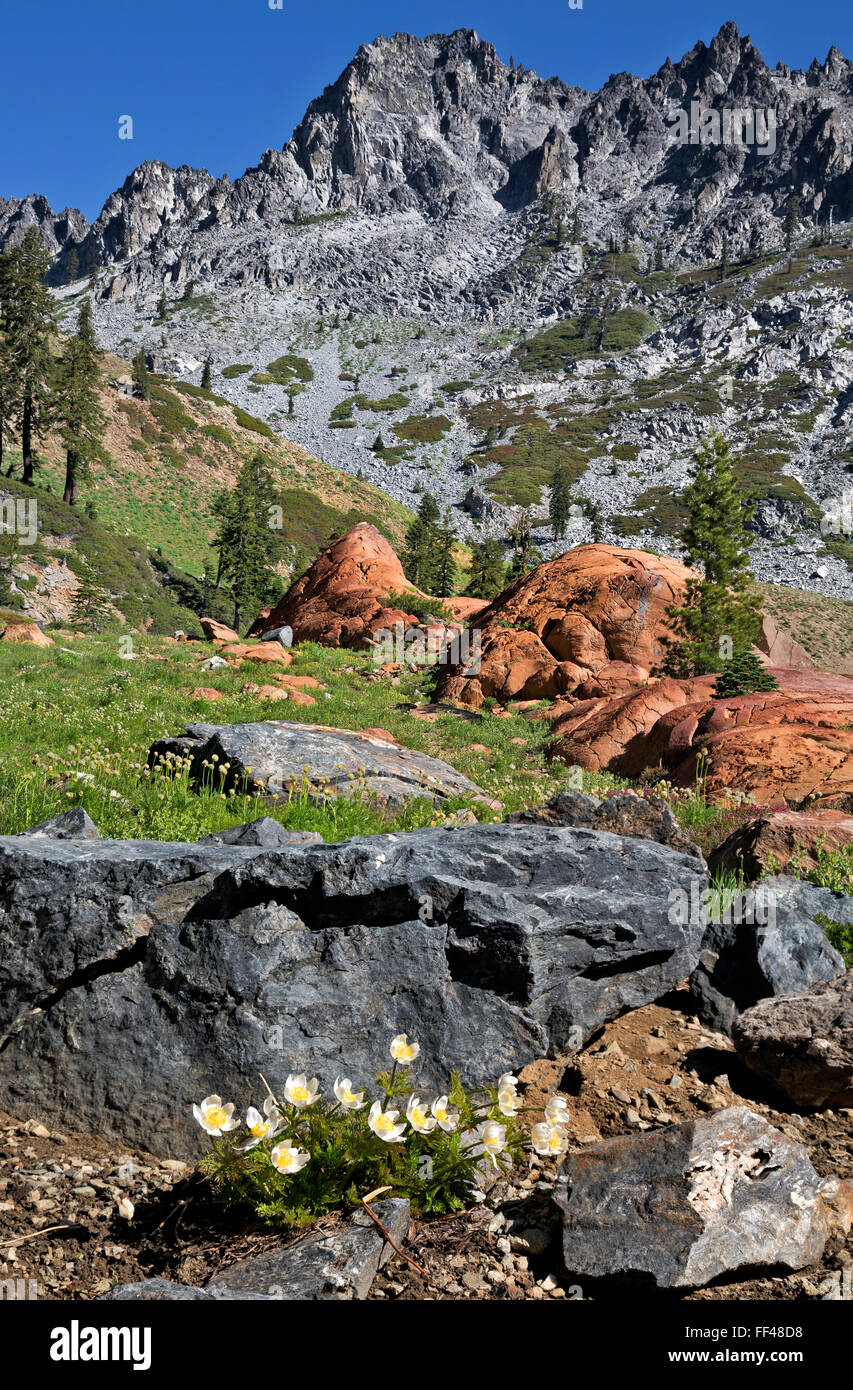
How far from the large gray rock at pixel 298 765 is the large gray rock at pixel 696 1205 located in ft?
15.9

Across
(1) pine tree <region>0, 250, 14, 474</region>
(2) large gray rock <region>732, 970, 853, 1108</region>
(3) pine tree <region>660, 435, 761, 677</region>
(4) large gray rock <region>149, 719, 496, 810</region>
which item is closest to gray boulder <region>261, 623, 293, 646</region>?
(3) pine tree <region>660, 435, 761, 677</region>

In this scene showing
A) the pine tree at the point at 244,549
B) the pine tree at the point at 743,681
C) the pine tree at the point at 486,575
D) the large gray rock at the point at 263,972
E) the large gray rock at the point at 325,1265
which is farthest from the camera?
the pine tree at the point at 486,575

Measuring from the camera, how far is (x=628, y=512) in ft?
443

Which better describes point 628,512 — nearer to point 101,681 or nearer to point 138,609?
point 138,609

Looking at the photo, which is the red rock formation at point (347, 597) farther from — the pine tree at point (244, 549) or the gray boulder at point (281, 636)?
the pine tree at point (244, 549)

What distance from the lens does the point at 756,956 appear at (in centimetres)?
505

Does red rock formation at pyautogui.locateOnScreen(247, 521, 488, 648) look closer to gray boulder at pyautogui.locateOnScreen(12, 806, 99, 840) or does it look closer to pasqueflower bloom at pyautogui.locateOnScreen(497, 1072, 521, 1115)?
gray boulder at pyautogui.locateOnScreen(12, 806, 99, 840)

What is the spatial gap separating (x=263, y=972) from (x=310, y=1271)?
1.44 metres

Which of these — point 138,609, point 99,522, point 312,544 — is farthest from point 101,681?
point 312,544

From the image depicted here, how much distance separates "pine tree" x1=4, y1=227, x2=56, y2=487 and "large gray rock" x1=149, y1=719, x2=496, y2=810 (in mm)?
60048

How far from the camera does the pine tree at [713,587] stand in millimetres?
26875

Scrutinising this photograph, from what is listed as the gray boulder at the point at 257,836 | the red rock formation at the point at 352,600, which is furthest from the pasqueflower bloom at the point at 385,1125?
the red rock formation at the point at 352,600

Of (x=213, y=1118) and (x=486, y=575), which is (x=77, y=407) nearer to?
(x=486, y=575)
